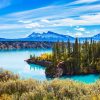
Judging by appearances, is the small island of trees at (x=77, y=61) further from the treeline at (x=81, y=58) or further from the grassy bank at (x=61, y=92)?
the grassy bank at (x=61, y=92)

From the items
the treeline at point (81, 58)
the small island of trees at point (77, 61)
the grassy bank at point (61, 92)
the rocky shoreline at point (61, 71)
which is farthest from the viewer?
the treeline at point (81, 58)

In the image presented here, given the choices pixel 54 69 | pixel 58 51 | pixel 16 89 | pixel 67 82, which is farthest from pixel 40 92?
pixel 58 51

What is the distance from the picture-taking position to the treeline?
101125mm

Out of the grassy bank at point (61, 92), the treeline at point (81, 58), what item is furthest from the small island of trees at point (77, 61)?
the grassy bank at point (61, 92)

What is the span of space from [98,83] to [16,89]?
568 centimetres

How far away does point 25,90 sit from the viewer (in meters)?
23.5

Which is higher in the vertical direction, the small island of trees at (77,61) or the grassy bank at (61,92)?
the grassy bank at (61,92)

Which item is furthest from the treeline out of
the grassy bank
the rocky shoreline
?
the grassy bank

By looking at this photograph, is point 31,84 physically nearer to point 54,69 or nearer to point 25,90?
point 25,90

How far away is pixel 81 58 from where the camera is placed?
10681 cm

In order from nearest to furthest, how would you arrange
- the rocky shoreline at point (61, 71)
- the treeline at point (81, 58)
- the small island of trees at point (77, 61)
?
the rocky shoreline at point (61, 71) < the small island of trees at point (77, 61) < the treeline at point (81, 58)

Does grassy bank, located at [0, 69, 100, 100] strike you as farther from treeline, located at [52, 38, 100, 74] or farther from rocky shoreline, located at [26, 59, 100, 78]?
treeline, located at [52, 38, 100, 74]

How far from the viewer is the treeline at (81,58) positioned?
101125 mm

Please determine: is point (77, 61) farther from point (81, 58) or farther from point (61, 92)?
point (61, 92)
